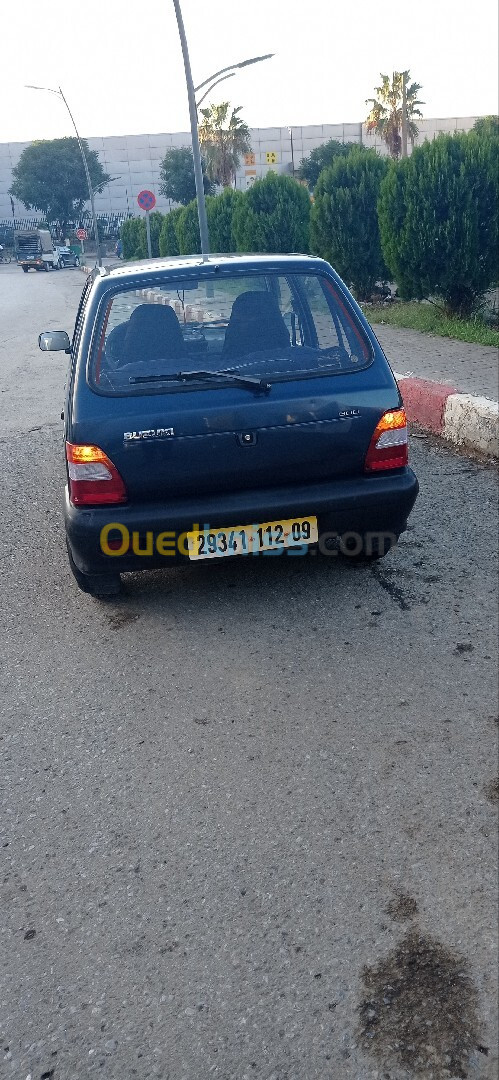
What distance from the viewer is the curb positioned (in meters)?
6.62

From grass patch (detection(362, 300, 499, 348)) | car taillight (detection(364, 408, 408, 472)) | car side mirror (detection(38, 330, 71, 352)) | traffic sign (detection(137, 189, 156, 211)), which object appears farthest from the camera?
traffic sign (detection(137, 189, 156, 211))

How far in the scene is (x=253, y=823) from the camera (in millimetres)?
2740

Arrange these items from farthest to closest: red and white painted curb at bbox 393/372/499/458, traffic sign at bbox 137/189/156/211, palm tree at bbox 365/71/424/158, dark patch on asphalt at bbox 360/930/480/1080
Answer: palm tree at bbox 365/71/424/158
traffic sign at bbox 137/189/156/211
red and white painted curb at bbox 393/372/499/458
dark patch on asphalt at bbox 360/930/480/1080

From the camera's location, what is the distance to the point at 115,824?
2781 millimetres

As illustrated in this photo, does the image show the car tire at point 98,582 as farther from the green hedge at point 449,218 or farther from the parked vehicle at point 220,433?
the green hedge at point 449,218

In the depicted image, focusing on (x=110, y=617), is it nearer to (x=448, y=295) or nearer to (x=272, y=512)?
(x=272, y=512)

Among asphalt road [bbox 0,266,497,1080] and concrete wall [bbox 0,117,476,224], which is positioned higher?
concrete wall [bbox 0,117,476,224]

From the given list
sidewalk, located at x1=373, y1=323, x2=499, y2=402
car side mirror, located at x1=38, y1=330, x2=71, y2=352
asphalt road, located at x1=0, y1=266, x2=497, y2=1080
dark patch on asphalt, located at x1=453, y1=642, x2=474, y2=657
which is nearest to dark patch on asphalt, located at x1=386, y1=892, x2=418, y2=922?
asphalt road, located at x1=0, y1=266, x2=497, y2=1080

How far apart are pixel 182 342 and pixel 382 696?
1.86m

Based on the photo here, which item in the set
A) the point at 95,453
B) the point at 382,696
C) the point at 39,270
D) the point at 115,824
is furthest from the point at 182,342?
the point at 39,270

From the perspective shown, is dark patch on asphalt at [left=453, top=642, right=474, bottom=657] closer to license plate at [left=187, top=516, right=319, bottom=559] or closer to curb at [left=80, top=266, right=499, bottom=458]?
license plate at [left=187, top=516, right=319, bottom=559]

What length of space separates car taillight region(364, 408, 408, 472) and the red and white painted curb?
251cm

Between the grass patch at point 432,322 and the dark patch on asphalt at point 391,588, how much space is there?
7389 mm

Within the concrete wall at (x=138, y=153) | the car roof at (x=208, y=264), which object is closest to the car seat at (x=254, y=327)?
the car roof at (x=208, y=264)
